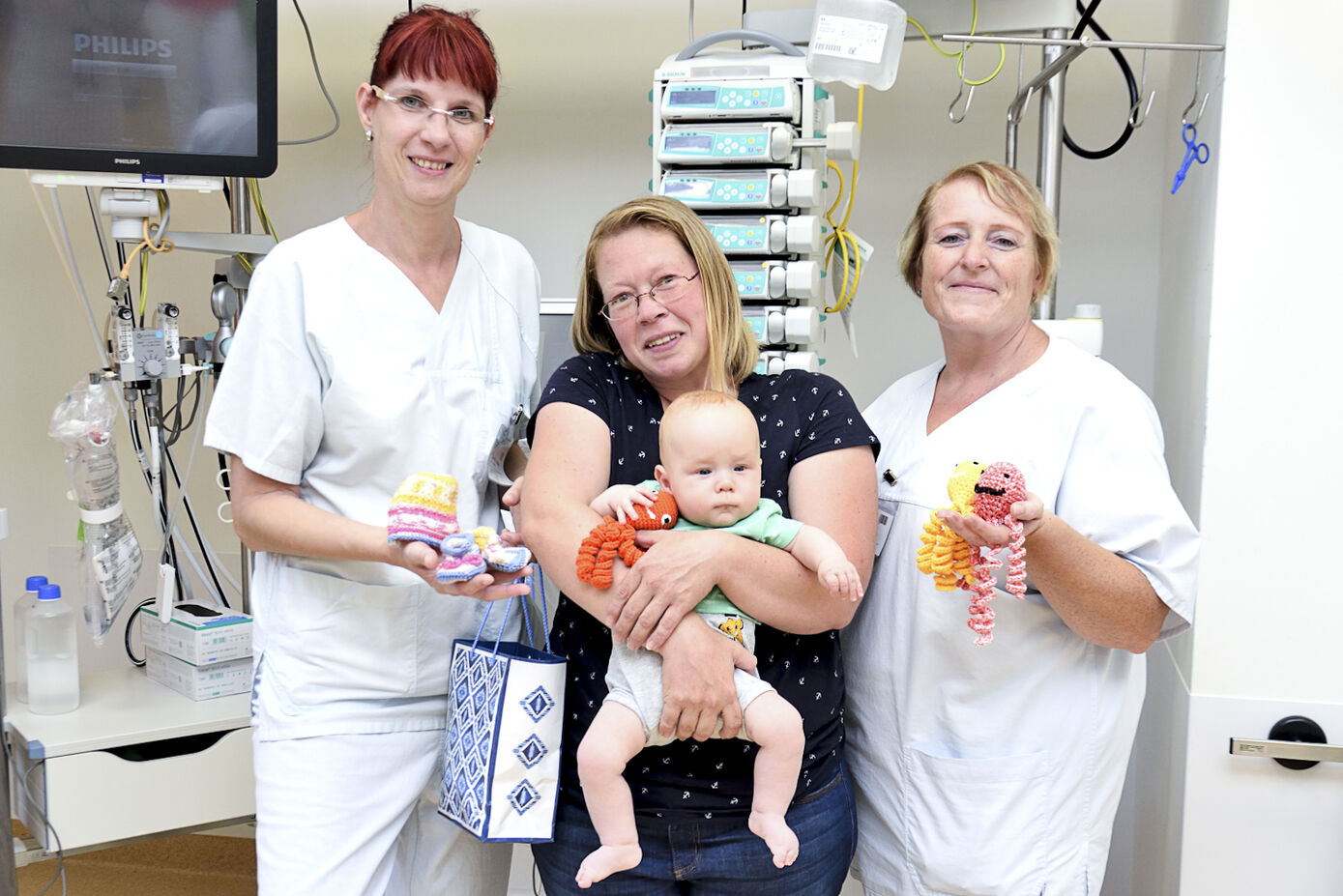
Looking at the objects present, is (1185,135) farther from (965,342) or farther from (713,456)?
(713,456)

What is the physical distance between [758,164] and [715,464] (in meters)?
0.90

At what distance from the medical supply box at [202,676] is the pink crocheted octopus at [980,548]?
1507mm

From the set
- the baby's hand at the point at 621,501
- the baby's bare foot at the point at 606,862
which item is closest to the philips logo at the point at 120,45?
the baby's hand at the point at 621,501

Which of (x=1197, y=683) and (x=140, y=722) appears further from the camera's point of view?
(x=140, y=722)

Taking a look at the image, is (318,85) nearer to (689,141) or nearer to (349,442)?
(689,141)

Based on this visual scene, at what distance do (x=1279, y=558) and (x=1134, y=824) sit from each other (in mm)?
938

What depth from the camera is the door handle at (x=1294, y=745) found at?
61.6 inches

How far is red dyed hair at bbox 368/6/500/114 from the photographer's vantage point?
1.41m

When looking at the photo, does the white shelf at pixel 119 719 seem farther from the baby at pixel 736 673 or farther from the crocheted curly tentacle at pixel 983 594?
the crocheted curly tentacle at pixel 983 594

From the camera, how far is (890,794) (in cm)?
142

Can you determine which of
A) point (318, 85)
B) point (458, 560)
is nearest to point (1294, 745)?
point (458, 560)

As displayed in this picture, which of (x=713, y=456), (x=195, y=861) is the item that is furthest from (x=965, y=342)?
(x=195, y=861)

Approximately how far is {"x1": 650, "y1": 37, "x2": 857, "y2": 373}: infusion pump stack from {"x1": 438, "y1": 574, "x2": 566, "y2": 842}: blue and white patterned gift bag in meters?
0.81

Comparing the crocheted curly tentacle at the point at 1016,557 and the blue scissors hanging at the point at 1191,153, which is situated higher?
the blue scissors hanging at the point at 1191,153
